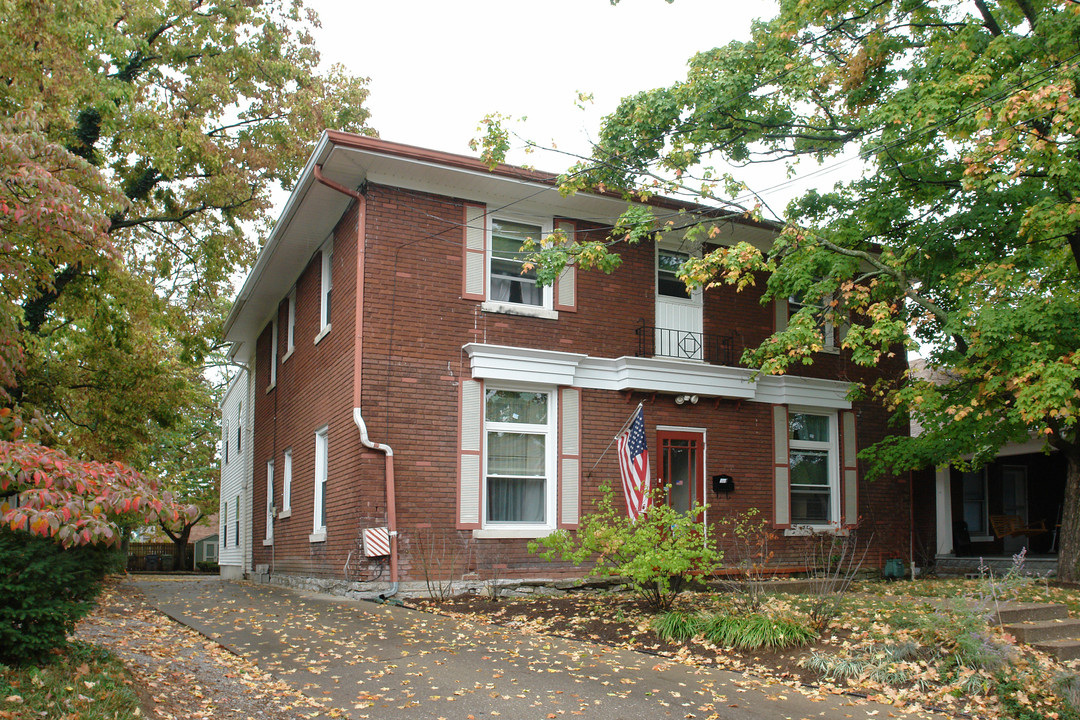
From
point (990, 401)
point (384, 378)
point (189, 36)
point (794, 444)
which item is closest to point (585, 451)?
point (384, 378)

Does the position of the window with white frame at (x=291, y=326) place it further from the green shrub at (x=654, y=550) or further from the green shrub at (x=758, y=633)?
the green shrub at (x=758, y=633)

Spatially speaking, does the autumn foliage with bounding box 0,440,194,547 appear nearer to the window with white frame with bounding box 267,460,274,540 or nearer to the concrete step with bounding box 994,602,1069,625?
the concrete step with bounding box 994,602,1069,625

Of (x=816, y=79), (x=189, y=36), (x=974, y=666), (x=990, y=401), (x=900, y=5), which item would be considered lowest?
(x=974, y=666)

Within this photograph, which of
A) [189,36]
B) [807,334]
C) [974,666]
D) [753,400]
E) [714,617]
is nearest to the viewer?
[974,666]

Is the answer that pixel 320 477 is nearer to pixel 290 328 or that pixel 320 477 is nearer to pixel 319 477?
pixel 319 477

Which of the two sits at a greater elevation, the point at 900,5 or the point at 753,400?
the point at 900,5

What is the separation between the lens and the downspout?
1142cm

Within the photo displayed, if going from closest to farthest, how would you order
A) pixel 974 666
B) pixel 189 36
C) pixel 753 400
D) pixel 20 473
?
pixel 20 473, pixel 974 666, pixel 753 400, pixel 189 36

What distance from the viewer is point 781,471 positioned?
1468 centimetres

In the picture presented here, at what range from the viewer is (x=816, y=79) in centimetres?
1218

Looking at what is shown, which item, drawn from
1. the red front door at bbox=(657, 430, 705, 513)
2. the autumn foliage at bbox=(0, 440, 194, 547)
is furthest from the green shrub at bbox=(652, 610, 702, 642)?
the red front door at bbox=(657, 430, 705, 513)

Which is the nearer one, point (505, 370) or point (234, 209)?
point (505, 370)

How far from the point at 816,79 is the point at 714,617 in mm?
7663

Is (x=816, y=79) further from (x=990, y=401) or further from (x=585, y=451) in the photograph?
(x=585, y=451)
